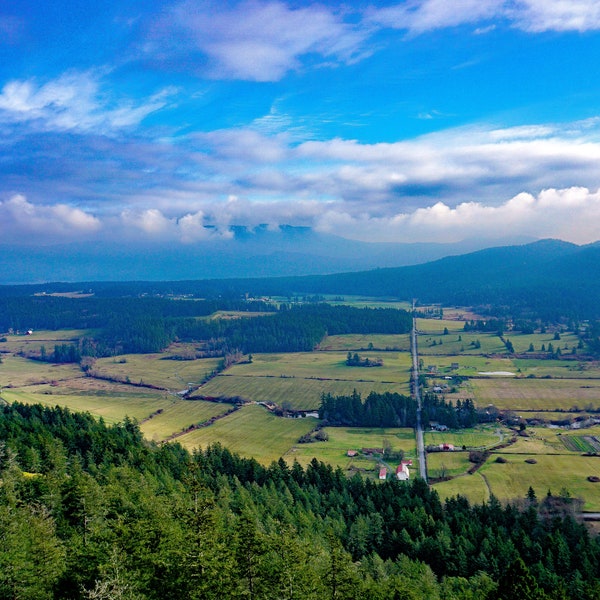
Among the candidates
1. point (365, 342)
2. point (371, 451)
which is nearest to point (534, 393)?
point (371, 451)

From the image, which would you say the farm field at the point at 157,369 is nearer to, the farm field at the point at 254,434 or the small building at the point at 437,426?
the farm field at the point at 254,434

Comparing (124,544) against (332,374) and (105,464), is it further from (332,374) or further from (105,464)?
(332,374)

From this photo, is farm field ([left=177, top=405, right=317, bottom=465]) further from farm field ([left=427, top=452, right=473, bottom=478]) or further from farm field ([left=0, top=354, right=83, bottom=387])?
farm field ([left=0, top=354, right=83, bottom=387])

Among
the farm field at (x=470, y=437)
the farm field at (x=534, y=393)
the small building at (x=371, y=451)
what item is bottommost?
the farm field at (x=470, y=437)

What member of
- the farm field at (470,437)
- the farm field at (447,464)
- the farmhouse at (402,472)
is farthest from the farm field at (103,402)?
the farm field at (447,464)

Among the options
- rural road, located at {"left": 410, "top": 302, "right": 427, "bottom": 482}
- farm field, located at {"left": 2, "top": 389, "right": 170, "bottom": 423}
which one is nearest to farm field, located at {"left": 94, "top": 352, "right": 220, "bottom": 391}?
farm field, located at {"left": 2, "top": 389, "right": 170, "bottom": 423}

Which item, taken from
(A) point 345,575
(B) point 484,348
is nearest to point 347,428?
(A) point 345,575

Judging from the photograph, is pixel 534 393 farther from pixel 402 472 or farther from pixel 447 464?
pixel 402 472
